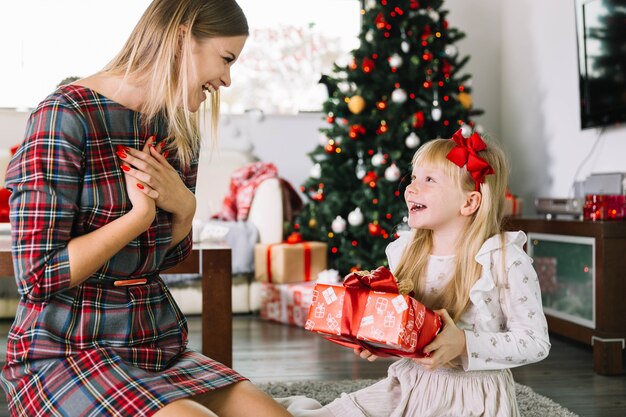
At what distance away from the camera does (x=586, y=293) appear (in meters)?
3.04

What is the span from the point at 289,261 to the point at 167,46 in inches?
114

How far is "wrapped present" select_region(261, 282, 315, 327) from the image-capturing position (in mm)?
3775

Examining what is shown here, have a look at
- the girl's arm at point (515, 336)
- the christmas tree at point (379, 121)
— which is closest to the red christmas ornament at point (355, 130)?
the christmas tree at point (379, 121)

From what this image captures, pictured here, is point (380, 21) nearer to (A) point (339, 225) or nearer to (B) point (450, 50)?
(B) point (450, 50)

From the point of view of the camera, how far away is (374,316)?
4.22 feet

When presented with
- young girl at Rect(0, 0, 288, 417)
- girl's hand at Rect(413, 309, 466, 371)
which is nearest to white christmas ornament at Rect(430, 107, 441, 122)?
girl's hand at Rect(413, 309, 466, 371)

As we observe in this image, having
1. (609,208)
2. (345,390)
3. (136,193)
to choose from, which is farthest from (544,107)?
(136,193)

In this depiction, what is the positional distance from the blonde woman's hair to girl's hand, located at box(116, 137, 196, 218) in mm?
62

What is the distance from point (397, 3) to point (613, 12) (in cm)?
125

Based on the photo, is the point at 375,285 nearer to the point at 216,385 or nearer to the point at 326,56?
the point at 216,385

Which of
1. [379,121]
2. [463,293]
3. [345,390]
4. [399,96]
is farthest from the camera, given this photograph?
[379,121]

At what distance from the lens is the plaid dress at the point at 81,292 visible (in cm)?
106

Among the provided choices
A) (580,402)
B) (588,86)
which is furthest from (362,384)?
(588,86)

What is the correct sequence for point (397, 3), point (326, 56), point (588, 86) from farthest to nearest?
point (326, 56) → point (397, 3) → point (588, 86)
